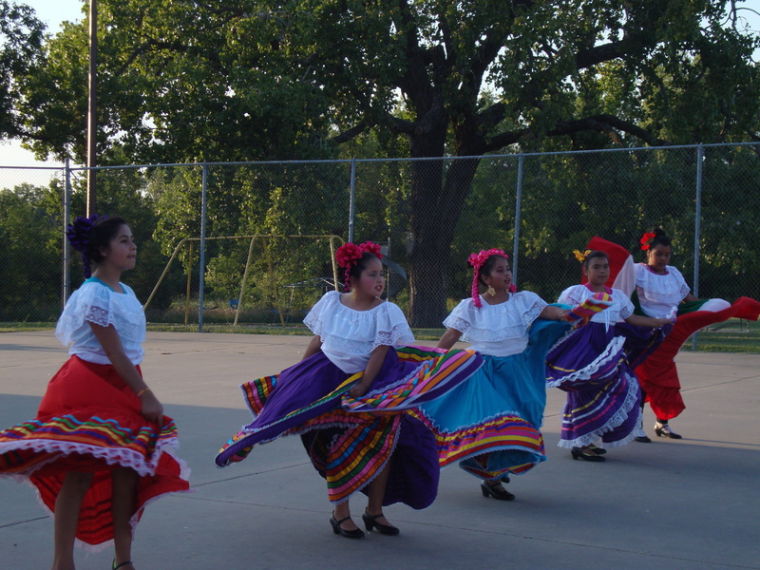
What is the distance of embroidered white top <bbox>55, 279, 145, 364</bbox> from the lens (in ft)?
13.6

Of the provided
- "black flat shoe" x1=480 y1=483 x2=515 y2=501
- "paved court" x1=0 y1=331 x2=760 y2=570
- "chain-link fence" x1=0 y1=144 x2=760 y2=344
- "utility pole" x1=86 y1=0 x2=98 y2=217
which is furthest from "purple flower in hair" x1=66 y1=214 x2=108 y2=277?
"utility pole" x1=86 y1=0 x2=98 y2=217

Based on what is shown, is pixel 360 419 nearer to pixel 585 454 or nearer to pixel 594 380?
pixel 594 380

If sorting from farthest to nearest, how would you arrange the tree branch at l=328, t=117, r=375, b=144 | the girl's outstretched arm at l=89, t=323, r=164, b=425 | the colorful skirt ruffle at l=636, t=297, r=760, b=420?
the tree branch at l=328, t=117, r=375, b=144 < the colorful skirt ruffle at l=636, t=297, r=760, b=420 < the girl's outstretched arm at l=89, t=323, r=164, b=425

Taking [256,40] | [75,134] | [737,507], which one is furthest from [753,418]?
[75,134]

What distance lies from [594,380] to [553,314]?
1.03 m

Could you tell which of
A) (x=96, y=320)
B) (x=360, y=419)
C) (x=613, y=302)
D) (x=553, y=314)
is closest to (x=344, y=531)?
(x=360, y=419)

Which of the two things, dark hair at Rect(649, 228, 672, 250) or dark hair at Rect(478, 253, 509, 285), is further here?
dark hair at Rect(649, 228, 672, 250)

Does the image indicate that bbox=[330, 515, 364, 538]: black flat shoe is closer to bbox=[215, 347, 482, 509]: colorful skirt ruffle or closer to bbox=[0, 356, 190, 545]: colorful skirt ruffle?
bbox=[215, 347, 482, 509]: colorful skirt ruffle

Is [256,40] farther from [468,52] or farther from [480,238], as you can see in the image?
[480,238]

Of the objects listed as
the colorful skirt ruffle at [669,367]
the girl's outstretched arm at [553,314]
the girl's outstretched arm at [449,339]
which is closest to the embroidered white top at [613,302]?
the colorful skirt ruffle at [669,367]

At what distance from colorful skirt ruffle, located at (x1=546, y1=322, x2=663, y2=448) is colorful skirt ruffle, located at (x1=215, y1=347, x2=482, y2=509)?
75.8 inches

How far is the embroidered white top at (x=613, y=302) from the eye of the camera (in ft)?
24.4

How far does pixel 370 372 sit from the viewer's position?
5.11 meters

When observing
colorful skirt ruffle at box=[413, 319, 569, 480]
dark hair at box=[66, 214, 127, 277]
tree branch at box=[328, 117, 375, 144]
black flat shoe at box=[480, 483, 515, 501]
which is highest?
tree branch at box=[328, 117, 375, 144]
